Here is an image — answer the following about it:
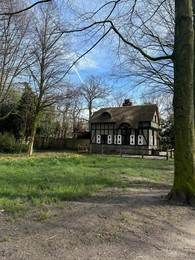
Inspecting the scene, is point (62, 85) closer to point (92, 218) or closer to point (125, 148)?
point (125, 148)

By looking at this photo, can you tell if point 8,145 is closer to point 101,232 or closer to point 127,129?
point 127,129

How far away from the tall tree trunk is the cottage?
73.2 ft

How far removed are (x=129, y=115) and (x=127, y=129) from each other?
6.68 feet

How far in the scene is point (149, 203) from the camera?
17.5ft

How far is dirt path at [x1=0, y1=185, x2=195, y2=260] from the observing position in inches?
116

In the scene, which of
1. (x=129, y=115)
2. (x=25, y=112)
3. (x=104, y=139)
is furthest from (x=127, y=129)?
(x=25, y=112)

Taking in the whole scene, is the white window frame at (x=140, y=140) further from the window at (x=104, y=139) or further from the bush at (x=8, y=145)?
the bush at (x=8, y=145)

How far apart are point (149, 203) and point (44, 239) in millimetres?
2813

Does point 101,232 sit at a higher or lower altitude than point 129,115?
lower

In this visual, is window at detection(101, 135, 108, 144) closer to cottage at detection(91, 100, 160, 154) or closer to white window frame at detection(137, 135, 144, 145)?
cottage at detection(91, 100, 160, 154)

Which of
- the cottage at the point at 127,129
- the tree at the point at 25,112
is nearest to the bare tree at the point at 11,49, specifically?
the tree at the point at 25,112

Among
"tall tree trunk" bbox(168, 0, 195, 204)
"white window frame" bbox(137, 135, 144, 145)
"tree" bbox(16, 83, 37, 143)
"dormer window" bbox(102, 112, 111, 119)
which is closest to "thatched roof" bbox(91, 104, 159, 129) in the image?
"dormer window" bbox(102, 112, 111, 119)

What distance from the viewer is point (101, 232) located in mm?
3596

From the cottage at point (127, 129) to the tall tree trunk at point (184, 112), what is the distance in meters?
22.3
